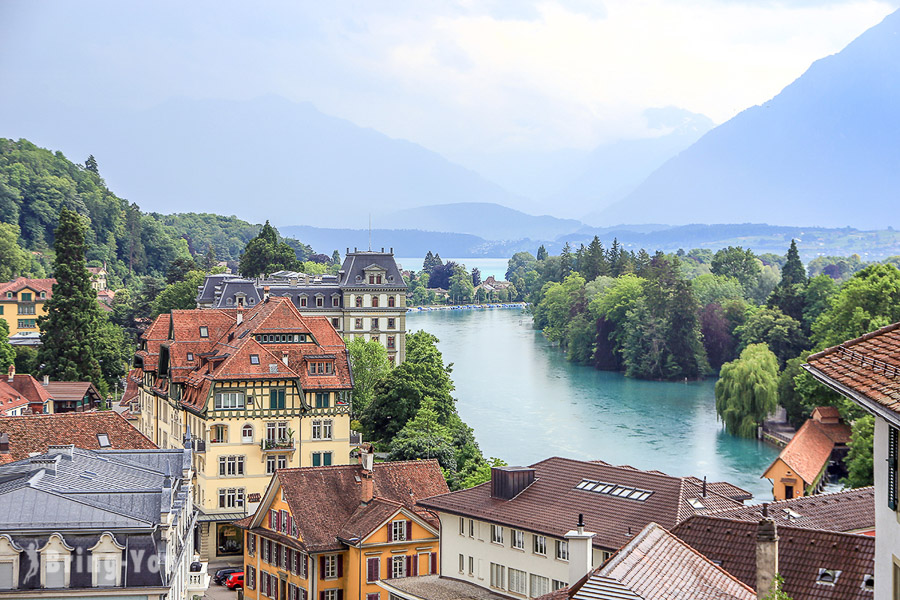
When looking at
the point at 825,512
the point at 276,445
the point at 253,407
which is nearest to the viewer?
the point at 825,512

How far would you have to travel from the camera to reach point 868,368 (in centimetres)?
777

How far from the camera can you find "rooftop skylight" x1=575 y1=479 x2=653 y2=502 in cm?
2923

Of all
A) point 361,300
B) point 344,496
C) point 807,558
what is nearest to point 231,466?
point 344,496

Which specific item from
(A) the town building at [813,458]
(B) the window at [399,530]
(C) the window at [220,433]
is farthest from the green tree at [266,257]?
(B) the window at [399,530]

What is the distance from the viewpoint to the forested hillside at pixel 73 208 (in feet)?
440

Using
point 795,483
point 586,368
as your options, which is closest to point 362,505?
point 795,483

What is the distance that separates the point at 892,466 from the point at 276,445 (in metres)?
38.2

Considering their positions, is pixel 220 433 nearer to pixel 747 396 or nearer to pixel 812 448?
pixel 812 448

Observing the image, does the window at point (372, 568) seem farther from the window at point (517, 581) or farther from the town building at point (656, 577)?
the town building at point (656, 577)

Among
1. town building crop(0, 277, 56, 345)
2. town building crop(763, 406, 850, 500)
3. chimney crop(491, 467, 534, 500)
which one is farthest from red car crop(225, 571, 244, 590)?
town building crop(0, 277, 56, 345)

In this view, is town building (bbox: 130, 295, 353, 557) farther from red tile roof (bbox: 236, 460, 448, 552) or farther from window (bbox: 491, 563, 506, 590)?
window (bbox: 491, 563, 506, 590)

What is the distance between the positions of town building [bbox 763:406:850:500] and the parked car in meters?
22.2

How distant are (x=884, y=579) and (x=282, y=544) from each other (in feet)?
94.7

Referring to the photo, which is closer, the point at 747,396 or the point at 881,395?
the point at 881,395
